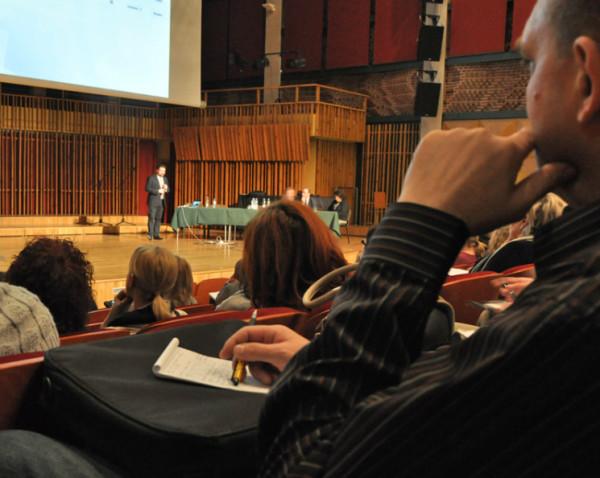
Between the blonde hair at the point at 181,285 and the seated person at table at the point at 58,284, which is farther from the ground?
the seated person at table at the point at 58,284

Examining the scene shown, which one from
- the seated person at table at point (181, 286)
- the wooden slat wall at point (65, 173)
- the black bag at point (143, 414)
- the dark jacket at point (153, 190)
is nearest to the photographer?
the black bag at point (143, 414)

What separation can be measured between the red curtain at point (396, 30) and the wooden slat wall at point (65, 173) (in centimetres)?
→ 647

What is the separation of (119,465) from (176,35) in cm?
962

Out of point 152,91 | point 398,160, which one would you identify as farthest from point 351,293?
point 398,160

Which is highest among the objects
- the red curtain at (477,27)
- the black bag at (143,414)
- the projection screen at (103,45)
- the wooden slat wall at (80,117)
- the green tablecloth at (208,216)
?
the red curtain at (477,27)

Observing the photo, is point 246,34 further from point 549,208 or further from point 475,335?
point 475,335

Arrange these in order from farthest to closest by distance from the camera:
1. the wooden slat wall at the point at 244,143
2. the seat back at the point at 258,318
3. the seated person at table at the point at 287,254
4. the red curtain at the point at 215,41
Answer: the red curtain at the point at 215,41 < the wooden slat wall at the point at 244,143 < the seated person at table at the point at 287,254 < the seat back at the point at 258,318

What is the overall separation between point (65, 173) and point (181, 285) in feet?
42.6

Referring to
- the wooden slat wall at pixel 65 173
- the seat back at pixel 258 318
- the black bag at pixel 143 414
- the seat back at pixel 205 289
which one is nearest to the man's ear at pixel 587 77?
the black bag at pixel 143 414

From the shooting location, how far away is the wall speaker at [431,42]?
10.5 metres

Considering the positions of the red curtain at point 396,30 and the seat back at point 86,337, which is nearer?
the seat back at point 86,337

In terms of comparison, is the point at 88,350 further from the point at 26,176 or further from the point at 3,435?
the point at 26,176

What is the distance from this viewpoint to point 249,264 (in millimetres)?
2500

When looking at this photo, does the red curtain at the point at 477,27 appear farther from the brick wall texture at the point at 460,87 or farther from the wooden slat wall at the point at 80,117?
the wooden slat wall at the point at 80,117
